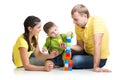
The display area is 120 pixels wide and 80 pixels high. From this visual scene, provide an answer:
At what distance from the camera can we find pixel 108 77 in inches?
99.3

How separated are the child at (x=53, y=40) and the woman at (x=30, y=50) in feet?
0.13

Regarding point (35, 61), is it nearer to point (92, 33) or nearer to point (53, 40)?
point (53, 40)

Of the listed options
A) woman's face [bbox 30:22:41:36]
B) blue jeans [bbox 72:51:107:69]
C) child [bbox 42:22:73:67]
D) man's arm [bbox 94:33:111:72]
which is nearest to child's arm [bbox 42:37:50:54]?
child [bbox 42:22:73:67]

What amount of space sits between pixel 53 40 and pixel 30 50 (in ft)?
0.60

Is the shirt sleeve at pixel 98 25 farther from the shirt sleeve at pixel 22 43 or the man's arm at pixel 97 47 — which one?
the shirt sleeve at pixel 22 43

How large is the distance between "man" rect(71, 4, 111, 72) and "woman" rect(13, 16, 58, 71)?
0.23 m

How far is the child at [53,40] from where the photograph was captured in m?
2.71

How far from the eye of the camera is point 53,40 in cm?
275

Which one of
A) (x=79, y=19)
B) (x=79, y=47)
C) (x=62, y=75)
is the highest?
(x=79, y=19)

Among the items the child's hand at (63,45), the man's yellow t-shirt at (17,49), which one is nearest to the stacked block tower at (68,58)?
the child's hand at (63,45)

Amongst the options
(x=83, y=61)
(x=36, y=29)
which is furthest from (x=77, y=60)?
(x=36, y=29)

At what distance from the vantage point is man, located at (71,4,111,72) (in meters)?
2.65

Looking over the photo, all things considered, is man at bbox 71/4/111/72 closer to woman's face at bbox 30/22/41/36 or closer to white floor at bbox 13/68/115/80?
white floor at bbox 13/68/115/80

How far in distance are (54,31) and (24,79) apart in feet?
1.43
